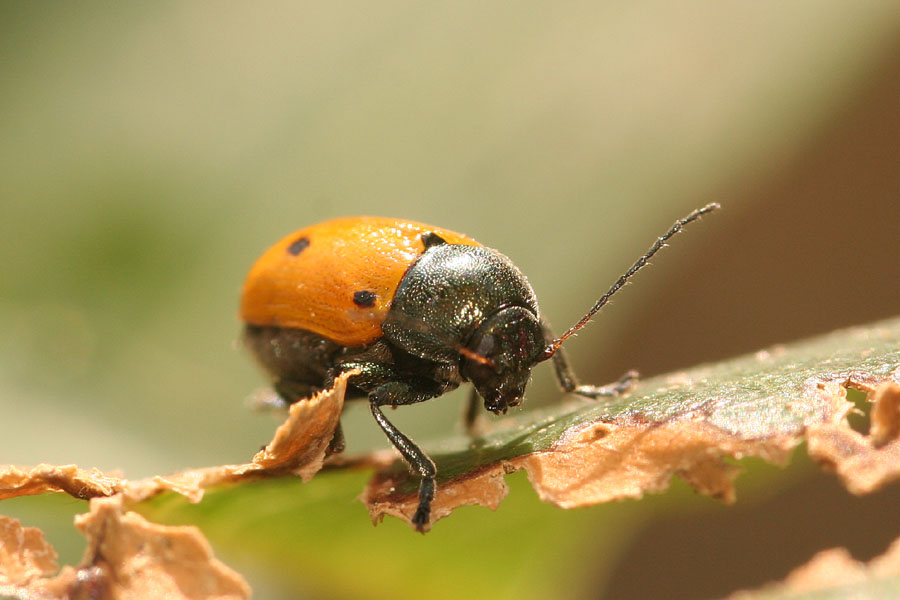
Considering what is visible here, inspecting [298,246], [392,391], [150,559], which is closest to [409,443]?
[392,391]

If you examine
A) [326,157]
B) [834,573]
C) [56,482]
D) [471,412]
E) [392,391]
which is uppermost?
[326,157]

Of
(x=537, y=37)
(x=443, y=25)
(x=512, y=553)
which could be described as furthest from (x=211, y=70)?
(x=512, y=553)

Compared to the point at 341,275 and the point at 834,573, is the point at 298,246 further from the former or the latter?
the point at 834,573

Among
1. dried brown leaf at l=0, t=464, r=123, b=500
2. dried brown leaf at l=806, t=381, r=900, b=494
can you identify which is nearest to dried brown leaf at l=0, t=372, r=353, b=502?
dried brown leaf at l=0, t=464, r=123, b=500

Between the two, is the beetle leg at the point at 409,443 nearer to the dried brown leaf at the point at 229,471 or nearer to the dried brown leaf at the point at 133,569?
the dried brown leaf at the point at 229,471

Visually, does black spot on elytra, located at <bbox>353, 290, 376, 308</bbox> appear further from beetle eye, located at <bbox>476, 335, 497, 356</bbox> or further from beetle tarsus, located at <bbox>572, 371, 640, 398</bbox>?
beetle tarsus, located at <bbox>572, 371, 640, 398</bbox>

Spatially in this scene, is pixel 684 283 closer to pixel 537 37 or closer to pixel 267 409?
pixel 537 37

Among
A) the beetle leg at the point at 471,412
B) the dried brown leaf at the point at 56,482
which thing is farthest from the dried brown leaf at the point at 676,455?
the beetle leg at the point at 471,412

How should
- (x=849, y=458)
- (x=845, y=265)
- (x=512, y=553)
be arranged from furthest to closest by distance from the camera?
(x=845, y=265) < (x=512, y=553) < (x=849, y=458)
